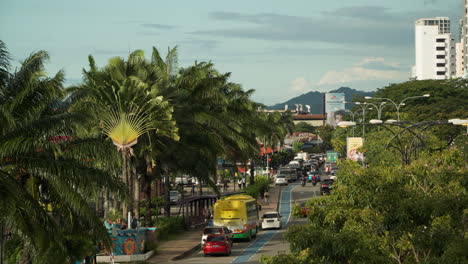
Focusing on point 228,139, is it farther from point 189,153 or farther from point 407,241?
point 407,241

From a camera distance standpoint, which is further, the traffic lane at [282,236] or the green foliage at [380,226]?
the traffic lane at [282,236]

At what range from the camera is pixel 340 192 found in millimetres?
27609

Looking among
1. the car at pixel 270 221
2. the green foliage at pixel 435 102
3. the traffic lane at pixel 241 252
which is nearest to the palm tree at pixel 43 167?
the traffic lane at pixel 241 252

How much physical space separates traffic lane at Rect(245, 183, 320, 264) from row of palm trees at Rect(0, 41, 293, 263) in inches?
227

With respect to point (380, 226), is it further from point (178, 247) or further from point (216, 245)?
point (178, 247)

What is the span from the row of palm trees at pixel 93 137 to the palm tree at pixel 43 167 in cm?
3

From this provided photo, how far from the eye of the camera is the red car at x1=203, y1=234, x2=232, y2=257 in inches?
1704

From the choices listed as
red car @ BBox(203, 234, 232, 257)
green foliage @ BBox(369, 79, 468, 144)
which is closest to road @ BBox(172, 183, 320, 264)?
red car @ BBox(203, 234, 232, 257)

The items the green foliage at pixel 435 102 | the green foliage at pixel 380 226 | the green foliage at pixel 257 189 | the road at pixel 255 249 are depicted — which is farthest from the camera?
the green foliage at pixel 435 102

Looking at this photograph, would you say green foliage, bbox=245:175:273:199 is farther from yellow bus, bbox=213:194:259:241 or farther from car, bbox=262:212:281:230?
yellow bus, bbox=213:194:259:241

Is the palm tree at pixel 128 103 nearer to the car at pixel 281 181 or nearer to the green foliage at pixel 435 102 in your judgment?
the car at pixel 281 181

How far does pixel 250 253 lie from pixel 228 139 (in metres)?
15.7

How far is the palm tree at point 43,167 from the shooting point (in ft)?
77.3

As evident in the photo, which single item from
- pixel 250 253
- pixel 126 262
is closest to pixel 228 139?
pixel 250 253
